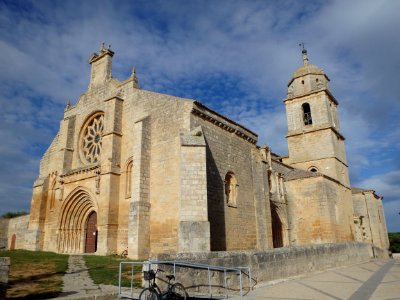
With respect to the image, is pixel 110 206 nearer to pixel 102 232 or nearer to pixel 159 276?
pixel 102 232

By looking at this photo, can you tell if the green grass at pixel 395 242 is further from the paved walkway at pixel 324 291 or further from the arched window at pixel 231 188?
the paved walkway at pixel 324 291

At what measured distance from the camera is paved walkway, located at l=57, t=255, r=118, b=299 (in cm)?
641

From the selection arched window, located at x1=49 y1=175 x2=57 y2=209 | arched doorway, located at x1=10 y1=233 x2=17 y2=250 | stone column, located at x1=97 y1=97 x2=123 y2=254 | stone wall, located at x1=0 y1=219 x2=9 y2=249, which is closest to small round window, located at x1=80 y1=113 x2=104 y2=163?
stone column, located at x1=97 y1=97 x2=123 y2=254

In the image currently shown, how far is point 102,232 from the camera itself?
14797 mm

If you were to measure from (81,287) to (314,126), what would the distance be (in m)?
24.7

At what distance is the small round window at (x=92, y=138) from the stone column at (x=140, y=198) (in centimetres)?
Result: 464

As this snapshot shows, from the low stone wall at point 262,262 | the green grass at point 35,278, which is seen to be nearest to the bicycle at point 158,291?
the low stone wall at point 262,262

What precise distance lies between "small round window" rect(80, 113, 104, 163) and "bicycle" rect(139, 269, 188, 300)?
1309 centimetres

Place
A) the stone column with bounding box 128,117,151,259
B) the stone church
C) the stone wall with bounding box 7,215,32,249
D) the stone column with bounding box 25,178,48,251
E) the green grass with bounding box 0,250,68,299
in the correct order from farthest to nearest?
the stone wall with bounding box 7,215,32,249 < the stone column with bounding box 25,178,48,251 < the stone church < the stone column with bounding box 128,117,151,259 < the green grass with bounding box 0,250,68,299

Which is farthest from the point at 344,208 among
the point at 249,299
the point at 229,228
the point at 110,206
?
the point at 249,299

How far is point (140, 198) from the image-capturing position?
44.9 ft

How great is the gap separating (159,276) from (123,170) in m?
10.1

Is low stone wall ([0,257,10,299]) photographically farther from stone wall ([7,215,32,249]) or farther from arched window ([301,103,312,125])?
arched window ([301,103,312,125])

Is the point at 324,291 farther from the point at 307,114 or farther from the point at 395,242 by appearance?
the point at 395,242
